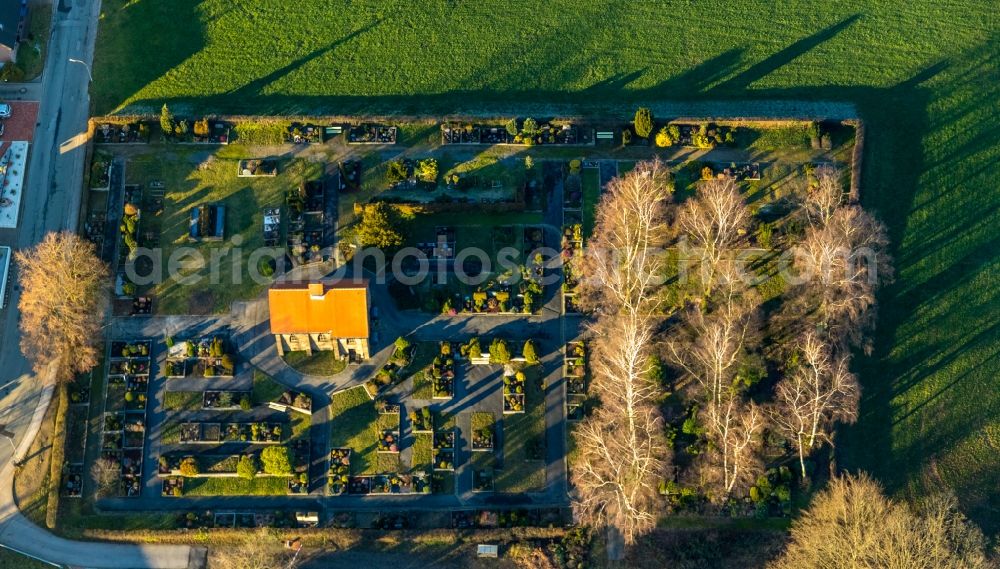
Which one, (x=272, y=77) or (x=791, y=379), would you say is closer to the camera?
(x=791, y=379)

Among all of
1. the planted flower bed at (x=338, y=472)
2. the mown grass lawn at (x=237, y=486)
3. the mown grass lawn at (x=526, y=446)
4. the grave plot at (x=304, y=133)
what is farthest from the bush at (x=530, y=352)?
the grave plot at (x=304, y=133)

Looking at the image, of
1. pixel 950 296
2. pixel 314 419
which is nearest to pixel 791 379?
pixel 950 296

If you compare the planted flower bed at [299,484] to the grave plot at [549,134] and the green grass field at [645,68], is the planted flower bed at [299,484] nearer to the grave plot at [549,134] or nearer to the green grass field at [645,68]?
the green grass field at [645,68]

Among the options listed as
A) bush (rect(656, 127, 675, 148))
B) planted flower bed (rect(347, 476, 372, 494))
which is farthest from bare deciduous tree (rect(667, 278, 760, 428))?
planted flower bed (rect(347, 476, 372, 494))

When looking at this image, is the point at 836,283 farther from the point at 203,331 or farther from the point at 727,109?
the point at 203,331

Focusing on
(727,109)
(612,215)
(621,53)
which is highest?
(621,53)

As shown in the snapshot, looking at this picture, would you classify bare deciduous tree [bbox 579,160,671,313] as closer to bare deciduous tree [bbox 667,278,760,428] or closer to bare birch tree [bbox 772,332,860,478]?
bare deciduous tree [bbox 667,278,760,428]
